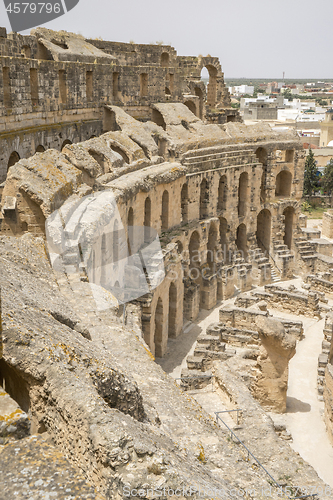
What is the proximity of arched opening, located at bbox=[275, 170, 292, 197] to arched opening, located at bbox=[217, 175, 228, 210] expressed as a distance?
5688 mm

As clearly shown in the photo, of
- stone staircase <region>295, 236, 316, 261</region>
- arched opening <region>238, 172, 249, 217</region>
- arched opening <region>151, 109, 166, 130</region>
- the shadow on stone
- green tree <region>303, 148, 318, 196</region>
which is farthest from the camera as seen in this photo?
green tree <region>303, 148, 318, 196</region>

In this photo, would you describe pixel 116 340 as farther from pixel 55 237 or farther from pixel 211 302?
pixel 211 302

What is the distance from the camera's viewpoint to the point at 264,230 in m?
29.8

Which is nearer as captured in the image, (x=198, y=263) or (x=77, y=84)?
(x=77, y=84)

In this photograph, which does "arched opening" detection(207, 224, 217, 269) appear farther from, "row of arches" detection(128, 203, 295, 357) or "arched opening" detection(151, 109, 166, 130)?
"arched opening" detection(151, 109, 166, 130)

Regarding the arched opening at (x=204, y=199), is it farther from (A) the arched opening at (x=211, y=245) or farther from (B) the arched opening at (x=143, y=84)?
(B) the arched opening at (x=143, y=84)

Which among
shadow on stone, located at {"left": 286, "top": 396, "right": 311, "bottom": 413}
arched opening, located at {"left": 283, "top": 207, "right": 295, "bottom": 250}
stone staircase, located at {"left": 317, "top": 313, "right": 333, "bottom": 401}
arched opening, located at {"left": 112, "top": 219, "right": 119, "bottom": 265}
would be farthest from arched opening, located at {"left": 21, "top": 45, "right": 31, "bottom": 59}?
shadow on stone, located at {"left": 286, "top": 396, "right": 311, "bottom": 413}

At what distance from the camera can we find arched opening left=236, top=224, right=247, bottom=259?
28234 mm

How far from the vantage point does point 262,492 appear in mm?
6887

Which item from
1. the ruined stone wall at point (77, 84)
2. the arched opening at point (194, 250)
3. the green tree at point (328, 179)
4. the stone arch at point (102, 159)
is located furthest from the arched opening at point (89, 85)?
the green tree at point (328, 179)

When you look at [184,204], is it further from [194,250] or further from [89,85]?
[89,85]

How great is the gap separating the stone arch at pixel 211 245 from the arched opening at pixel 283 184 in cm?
714

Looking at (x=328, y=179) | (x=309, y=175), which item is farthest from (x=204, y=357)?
(x=309, y=175)

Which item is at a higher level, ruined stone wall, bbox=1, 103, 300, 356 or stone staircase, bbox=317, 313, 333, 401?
ruined stone wall, bbox=1, 103, 300, 356
